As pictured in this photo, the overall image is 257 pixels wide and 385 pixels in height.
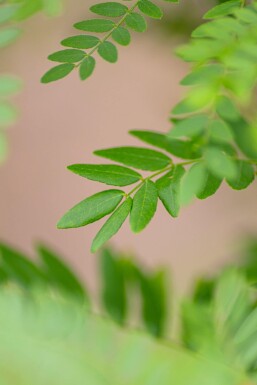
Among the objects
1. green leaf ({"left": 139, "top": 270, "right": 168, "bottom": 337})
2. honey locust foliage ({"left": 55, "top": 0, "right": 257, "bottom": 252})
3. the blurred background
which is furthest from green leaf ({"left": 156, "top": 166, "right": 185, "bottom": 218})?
the blurred background

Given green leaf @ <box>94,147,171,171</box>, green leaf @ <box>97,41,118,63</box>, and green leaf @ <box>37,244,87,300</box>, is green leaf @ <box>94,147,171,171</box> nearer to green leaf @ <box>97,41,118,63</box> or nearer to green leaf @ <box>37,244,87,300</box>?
green leaf @ <box>97,41,118,63</box>

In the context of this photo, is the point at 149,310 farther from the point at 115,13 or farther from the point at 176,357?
the point at 115,13

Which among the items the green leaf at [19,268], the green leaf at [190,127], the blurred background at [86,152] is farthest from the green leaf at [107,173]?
the blurred background at [86,152]

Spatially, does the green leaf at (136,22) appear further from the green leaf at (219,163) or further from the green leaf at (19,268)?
the green leaf at (19,268)

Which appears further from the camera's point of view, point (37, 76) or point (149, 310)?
point (37, 76)

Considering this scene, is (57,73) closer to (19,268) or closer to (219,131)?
(219,131)

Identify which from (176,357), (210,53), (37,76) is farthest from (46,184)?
(210,53)
